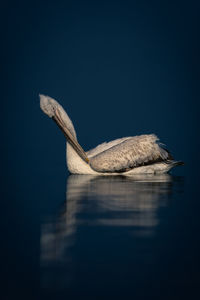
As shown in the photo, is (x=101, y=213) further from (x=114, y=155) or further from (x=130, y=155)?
(x=130, y=155)

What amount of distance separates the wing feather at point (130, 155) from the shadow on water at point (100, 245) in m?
3.39

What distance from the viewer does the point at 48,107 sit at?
7770 mm

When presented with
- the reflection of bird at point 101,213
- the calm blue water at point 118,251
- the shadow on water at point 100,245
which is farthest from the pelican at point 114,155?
the calm blue water at point 118,251

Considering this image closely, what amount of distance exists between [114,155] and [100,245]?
533 centimetres

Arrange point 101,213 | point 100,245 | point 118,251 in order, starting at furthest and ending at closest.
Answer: point 101,213 → point 100,245 → point 118,251

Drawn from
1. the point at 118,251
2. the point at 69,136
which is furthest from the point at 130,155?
the point at 118,251

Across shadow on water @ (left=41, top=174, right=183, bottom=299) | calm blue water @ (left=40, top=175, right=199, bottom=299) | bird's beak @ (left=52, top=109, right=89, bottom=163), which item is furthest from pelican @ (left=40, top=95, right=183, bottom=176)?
calm blue water @ (left=40, top=175, right=199, bottom=299)

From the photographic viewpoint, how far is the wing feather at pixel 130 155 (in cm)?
785

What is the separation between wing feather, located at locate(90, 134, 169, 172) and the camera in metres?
7.85

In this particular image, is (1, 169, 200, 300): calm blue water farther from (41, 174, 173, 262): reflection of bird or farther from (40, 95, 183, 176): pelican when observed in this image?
(40, 95, 183, 176): pelican

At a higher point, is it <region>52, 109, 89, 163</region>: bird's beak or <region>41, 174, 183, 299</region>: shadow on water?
<region>52, 109, 89, 163</region>: bird's beak

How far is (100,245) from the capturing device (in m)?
2.52

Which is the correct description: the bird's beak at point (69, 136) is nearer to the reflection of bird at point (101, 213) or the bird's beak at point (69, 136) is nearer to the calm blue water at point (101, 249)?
the reflection of bird at point (101, 213)

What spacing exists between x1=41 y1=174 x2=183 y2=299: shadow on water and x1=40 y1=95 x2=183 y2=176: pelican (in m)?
3.46
